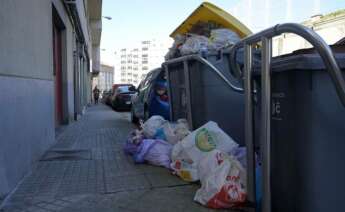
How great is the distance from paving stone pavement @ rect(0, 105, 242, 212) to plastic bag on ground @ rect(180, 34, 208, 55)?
194 cm

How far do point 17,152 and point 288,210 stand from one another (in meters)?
3.09

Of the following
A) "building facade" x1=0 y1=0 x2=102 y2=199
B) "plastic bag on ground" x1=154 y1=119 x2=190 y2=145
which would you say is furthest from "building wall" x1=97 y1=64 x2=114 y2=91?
"plastic bag on ground" x1=154 y1=119 x2=190 y2=145

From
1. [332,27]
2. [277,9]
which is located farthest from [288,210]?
[277,9]

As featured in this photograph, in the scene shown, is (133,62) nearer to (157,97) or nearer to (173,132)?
(157,97)

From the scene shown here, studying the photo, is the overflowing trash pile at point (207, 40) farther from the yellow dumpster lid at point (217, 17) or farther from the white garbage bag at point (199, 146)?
the white garbage bag at point (199, 146)

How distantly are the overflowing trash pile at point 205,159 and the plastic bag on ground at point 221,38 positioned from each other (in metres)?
1.33

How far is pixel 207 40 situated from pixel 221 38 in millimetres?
Answer: 229

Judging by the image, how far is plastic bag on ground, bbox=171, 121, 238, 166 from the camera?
12.9 ft

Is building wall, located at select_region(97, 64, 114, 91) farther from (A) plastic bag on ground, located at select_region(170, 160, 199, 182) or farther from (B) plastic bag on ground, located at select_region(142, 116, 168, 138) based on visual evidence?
(A) plastic bag on ground, located at select_region(170, 160, 199, 182)

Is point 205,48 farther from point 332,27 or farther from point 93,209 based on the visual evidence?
point 332,27

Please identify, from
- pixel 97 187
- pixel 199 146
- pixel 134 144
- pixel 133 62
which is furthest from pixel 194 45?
pixel 133 62

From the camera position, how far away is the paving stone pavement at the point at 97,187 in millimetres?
3527

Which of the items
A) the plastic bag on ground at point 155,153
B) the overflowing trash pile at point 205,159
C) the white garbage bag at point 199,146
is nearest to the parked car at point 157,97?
the overflowing trash pile at point 205,159

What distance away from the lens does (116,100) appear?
18938mm
